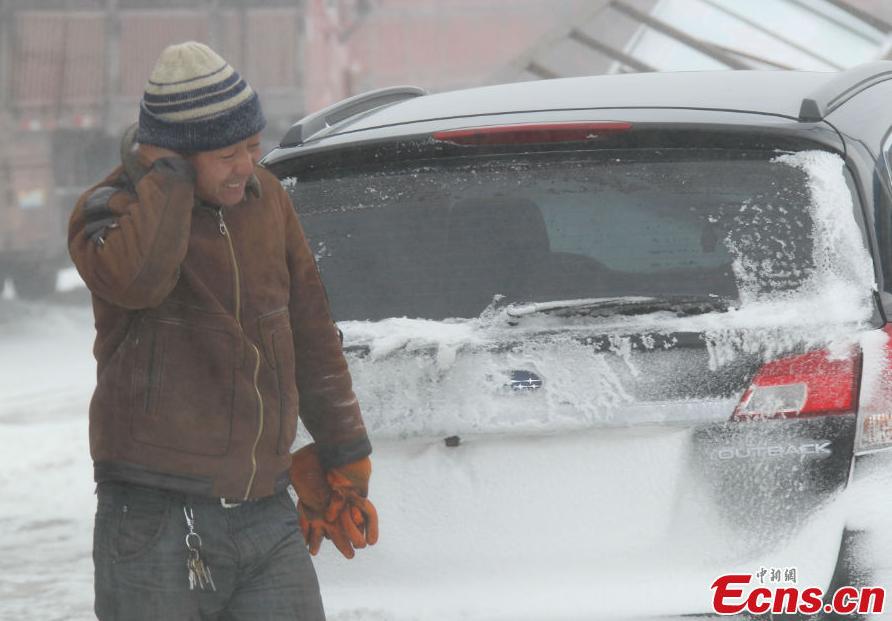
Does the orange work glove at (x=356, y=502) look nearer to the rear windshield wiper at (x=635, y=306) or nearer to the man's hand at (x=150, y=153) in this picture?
the rear windshield wiper at (x=635, y=306)

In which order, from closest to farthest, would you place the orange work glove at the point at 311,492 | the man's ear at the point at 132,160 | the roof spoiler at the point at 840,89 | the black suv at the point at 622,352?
the man's ear at the point at 132,160 < the black suv at the point at 622,352 < the orange work glove at the point at 311,492 < the roof spoiler at the point at 840,89

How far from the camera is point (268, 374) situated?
8.83ft

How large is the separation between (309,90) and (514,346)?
1708 centimetres

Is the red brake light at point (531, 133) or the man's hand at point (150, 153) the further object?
the red brake light at point (531, 133)

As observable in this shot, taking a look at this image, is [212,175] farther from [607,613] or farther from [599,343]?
[607,613]

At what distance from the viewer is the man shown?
2.55 meters

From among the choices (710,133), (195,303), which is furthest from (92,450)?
(710,133)

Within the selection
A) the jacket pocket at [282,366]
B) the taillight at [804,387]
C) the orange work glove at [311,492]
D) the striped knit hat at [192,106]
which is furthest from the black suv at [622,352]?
the striped knit hat at [192,106]

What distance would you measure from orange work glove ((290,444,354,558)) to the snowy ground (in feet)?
0.42

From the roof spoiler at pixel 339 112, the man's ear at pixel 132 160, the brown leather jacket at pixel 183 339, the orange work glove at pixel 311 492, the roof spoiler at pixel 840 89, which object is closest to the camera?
the brown leather jacket at pixel 183 339

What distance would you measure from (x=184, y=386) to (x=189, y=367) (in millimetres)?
33

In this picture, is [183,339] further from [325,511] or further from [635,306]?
[635,306]

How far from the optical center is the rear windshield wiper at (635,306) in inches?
116

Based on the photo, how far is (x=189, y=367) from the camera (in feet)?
8.54
